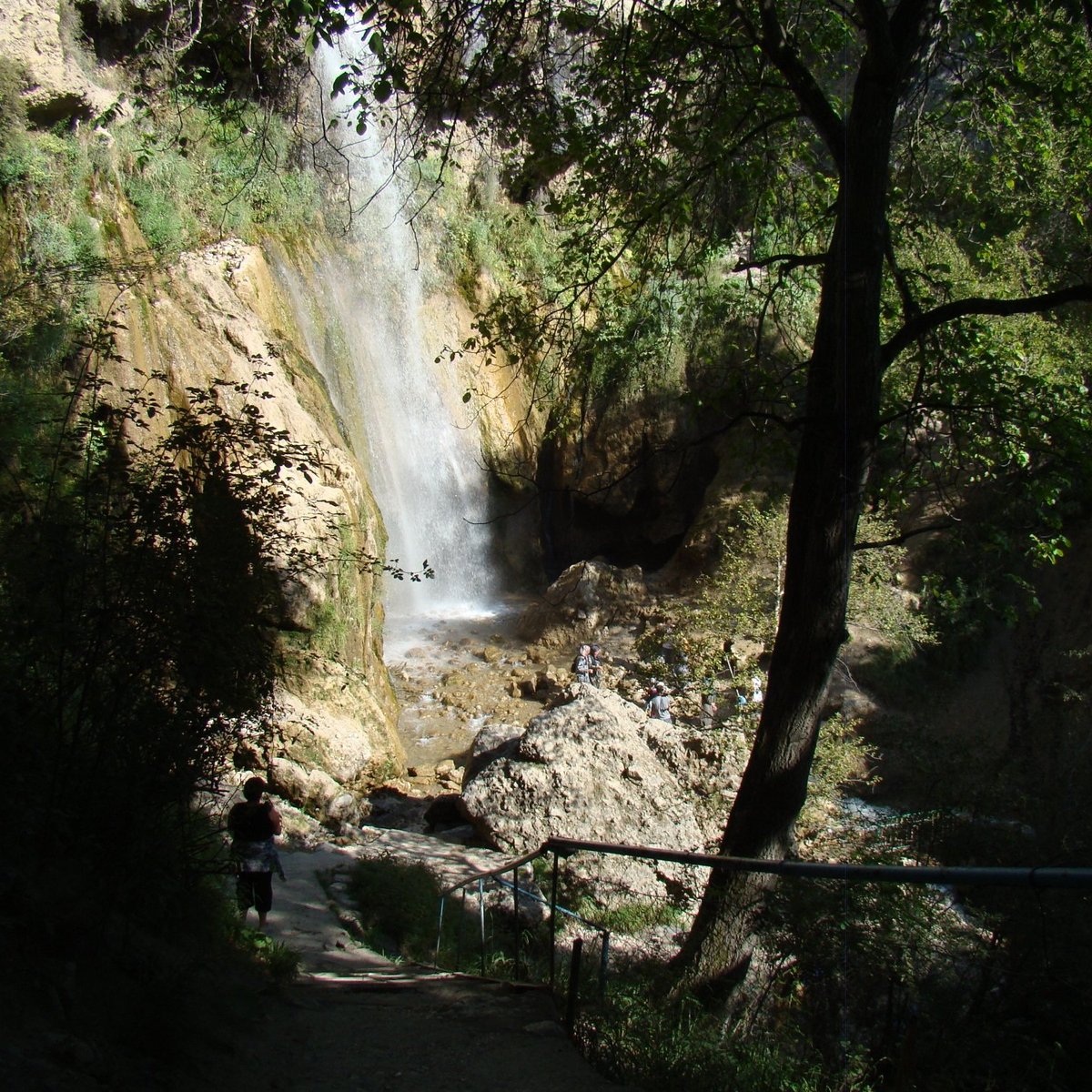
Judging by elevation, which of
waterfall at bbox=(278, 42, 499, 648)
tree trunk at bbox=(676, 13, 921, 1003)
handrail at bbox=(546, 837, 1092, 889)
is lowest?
handrail at bbox=(546, 837, 1092, 889)

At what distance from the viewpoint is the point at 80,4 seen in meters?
17.3

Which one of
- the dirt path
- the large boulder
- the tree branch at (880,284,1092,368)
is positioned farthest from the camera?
the large boulder

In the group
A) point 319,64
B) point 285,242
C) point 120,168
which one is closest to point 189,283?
point 120,168

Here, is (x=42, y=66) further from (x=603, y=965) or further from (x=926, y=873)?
(x=926, y=873)

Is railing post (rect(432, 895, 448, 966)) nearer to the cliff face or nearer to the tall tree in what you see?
the tall tree

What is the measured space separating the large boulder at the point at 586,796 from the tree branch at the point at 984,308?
5439 millimetres

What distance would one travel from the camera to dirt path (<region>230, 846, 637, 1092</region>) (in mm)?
4008

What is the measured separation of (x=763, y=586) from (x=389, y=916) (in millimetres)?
9741

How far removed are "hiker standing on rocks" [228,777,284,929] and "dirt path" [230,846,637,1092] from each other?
0.67 meters

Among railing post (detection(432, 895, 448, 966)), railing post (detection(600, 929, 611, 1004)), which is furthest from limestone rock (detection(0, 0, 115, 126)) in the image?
railing post (detection(600, 929, 611, 1004))

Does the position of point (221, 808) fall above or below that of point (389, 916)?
above

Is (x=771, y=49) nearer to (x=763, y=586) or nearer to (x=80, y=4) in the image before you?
(x=763, y=586)

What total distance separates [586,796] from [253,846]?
409 cm

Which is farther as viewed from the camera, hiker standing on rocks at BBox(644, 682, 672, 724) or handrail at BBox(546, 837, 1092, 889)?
hiker standing on rocks at BBox(644, 682, 672, 724)
